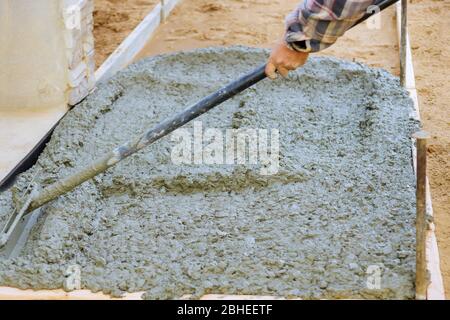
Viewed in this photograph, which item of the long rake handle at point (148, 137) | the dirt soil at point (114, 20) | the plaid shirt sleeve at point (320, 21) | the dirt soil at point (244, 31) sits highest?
the plaid shirt sleeve at point (320, 21)

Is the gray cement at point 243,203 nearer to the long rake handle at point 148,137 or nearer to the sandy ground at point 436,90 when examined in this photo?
the long rake handle at point 148,137

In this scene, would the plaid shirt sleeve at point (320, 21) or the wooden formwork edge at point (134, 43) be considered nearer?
the plaid shirt sleeve at point (320, 21)

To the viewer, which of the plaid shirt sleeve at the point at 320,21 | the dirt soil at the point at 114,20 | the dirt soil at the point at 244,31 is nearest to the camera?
the plaid shirt sleeve at the point at 320,21

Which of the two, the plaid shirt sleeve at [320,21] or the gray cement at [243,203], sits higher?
the plaid shirt sleeve at [320,21]

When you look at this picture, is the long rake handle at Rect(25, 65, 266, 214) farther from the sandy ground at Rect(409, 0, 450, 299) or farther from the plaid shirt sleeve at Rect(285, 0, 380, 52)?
the sandy ground at Rect(409, 0, 450, 299)

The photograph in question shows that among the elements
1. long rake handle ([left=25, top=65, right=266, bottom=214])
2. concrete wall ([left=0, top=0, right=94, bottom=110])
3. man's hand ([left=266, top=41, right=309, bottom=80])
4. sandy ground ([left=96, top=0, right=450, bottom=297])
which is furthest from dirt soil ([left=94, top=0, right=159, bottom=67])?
man's hand ([left=266, top=41, right=309, bottom=80])

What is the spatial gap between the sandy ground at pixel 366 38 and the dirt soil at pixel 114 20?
0.13 feet

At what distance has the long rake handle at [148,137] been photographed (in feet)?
8.01

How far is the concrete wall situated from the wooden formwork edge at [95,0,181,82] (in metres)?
0.38

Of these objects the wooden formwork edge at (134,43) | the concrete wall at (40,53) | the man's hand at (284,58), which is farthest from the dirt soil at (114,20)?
the man's hand at (284,58)

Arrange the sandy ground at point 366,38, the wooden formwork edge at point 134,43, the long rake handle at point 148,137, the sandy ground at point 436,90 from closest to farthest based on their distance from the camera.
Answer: the long rake handle at point 148,137 < the sandy ground at point 436,90 < the sandy ground at point 366,38 < the wooden formwork edge at point 134,43

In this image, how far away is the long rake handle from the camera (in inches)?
96.1

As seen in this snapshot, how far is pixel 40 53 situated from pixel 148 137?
1.17m
